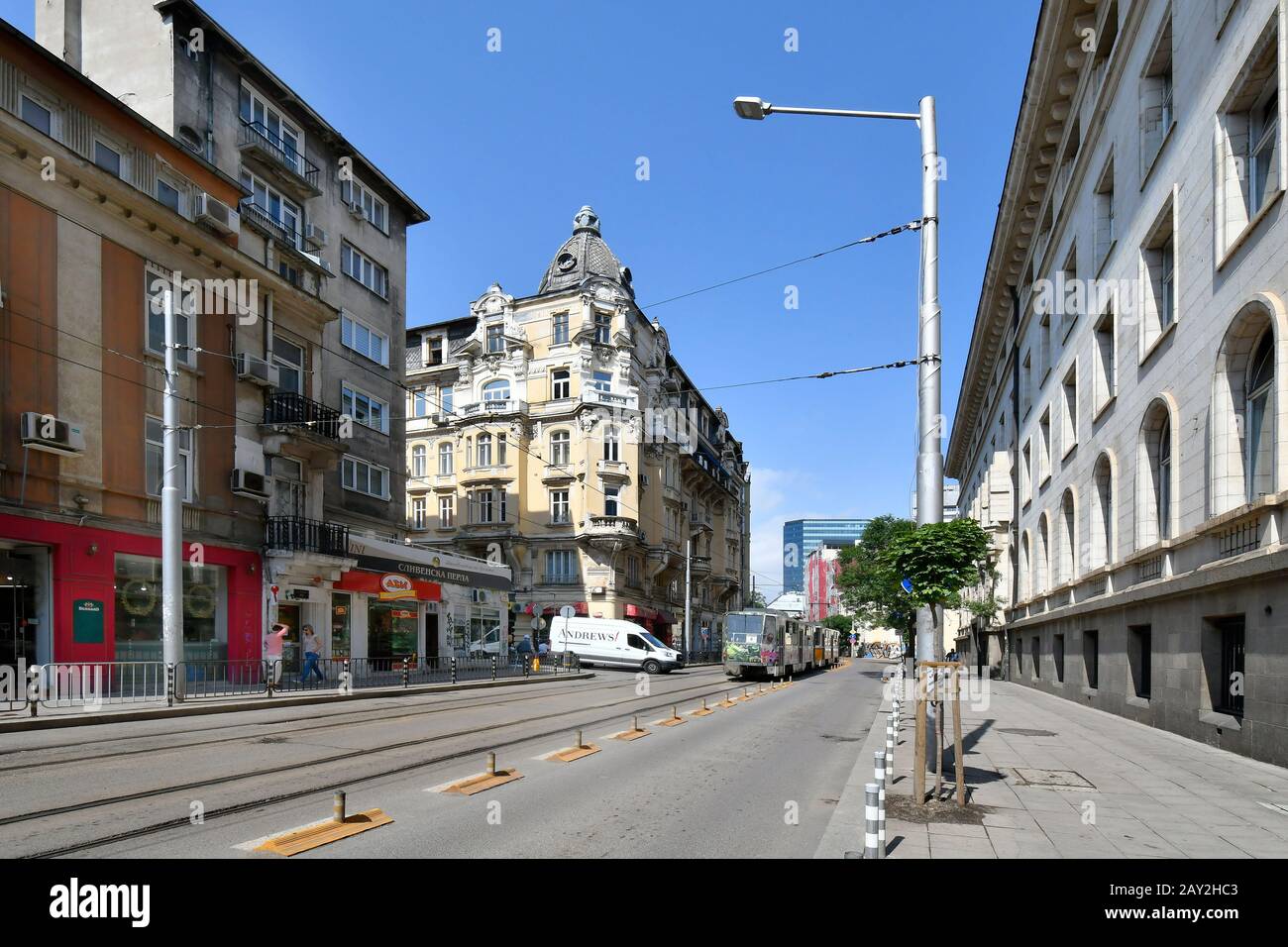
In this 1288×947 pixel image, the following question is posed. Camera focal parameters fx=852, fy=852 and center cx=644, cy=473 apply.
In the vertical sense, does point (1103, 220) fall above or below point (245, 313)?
above

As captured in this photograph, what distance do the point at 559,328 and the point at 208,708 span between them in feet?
120

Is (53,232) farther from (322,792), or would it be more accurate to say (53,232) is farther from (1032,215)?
(1032,215)

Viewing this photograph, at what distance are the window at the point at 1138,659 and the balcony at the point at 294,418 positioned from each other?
72.5ft

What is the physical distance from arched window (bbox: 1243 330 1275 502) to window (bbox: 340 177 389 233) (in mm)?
28492

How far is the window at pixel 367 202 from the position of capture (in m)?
31.3

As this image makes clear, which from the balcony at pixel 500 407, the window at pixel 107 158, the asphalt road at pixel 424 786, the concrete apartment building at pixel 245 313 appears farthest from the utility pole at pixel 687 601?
the window at pixel 107 158

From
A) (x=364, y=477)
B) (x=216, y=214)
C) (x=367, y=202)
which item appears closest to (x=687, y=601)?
(x=364, y=477)

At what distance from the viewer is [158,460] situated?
70.2ft

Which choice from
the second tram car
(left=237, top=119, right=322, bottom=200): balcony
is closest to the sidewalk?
the second tram car

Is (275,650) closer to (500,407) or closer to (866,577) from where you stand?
(500,407)

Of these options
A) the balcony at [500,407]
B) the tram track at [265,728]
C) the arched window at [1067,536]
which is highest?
the balcony at [500,407]

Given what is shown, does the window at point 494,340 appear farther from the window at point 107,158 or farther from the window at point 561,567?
the window at point 107,158

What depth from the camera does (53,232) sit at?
18766 mm
